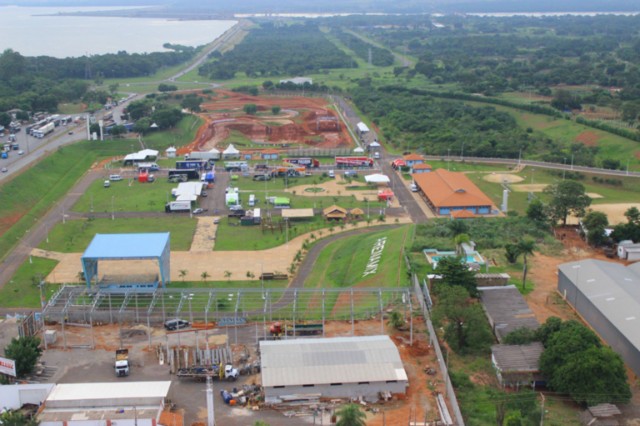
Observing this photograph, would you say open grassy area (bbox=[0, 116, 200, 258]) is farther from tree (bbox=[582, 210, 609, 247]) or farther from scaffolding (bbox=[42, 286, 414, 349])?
tree (bbox=[582, 210, 609, 247])

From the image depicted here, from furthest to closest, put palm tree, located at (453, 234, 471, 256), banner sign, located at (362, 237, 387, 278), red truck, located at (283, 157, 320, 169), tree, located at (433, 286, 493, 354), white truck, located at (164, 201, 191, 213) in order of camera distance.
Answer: red truck, located at (283, 157, 320, 169), white truck, located at (164, 201, 191, 213), banner sign, located at (362, 237, 387, 278), palm tree, located at (453, 234, 471, 256), tree, located at (433, 286, 493, 354)

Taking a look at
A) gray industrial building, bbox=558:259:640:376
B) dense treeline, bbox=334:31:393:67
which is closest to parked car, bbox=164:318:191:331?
A: gray industrial building, bbox=558:259:640:376

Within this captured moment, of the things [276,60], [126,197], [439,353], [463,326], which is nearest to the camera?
[439,353]

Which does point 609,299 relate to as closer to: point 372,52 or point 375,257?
point 375,257

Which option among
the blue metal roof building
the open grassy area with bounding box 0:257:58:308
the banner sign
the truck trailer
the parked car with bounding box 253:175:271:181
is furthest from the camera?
the truck trailer

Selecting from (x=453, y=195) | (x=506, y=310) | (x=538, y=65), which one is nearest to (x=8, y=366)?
(x=506, y=310)

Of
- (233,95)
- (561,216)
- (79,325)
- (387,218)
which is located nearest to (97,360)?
(79,325)

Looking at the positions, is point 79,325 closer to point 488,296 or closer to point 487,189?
point 488,296

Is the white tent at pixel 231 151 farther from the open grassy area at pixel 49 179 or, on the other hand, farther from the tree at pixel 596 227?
the tree at pixel 596 227
